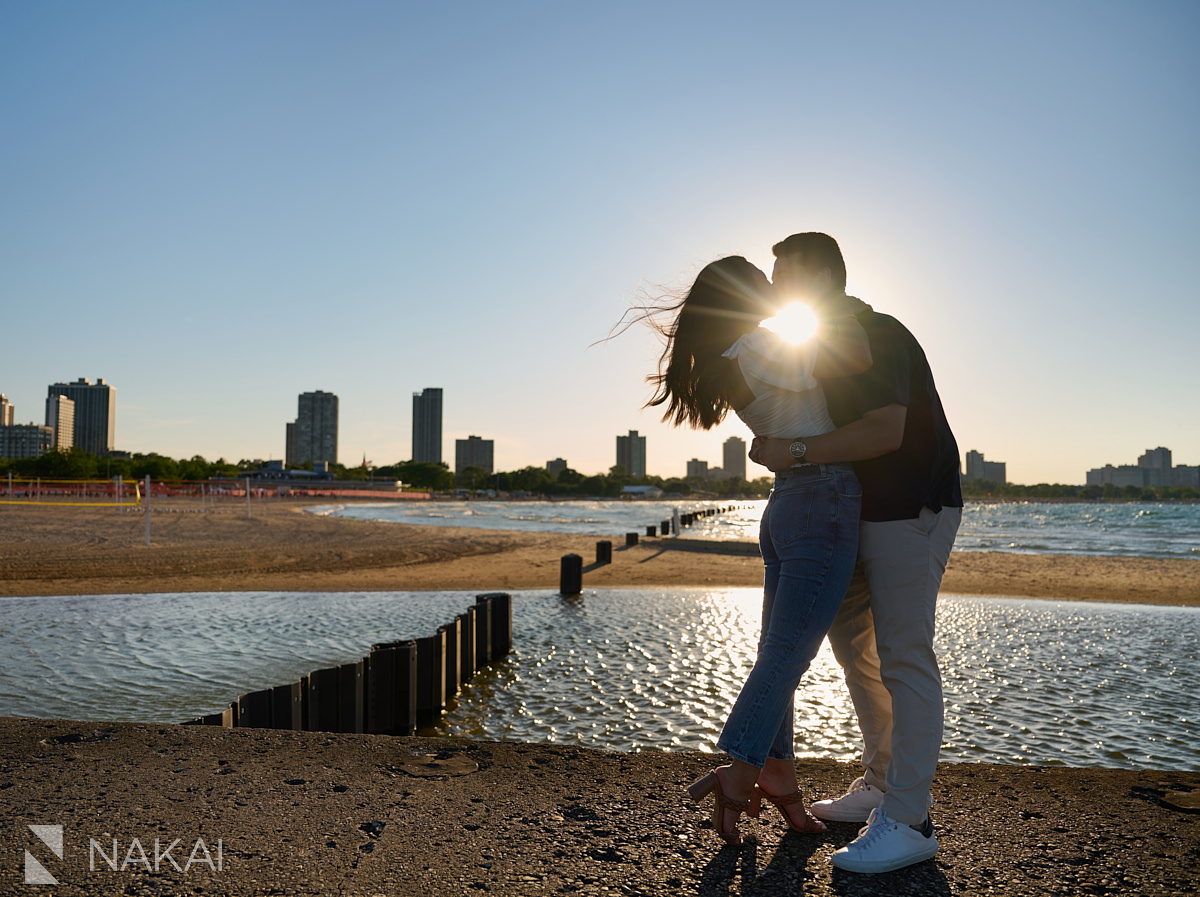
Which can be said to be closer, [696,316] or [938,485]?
[938,485]

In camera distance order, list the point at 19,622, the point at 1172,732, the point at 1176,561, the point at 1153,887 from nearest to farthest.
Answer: the point at 1153,887, the point at 1172,732, the point at 19,622, the point at 1176,561

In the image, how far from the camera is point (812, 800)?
10.5ft

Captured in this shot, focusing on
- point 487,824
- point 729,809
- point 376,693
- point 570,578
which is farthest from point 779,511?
point 570,578

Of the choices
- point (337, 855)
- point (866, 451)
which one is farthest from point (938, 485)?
point (337, 855)

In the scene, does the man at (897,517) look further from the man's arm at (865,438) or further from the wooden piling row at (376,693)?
the wooden piling row at (376,693)

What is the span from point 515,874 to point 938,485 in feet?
6.71

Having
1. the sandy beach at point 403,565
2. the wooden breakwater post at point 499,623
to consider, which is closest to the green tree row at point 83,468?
the sandy beach at point 403,565

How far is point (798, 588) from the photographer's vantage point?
259 cm

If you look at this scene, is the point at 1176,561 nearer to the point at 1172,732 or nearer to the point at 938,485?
the point at 1172,732

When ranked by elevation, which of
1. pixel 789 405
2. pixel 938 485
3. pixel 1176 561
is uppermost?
pixel 789 405

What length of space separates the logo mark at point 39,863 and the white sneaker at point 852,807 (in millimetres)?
2790

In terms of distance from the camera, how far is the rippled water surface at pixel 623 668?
19.3 ft

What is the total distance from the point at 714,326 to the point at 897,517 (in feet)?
3.25

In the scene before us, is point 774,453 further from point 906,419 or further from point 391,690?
point 391,690
